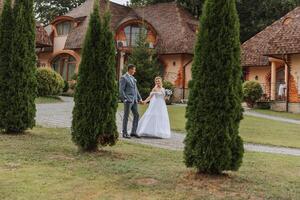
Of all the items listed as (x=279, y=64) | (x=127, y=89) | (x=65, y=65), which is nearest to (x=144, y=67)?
(x=279, y=64)

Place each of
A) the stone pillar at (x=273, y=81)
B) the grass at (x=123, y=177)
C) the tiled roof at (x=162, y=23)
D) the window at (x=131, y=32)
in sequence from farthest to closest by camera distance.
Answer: the window at (x=131, y=32) → the tiled roof at (x=162, y=23) → the stone pillar at (x=273, y=81) → the grass at (x=123, y=177)

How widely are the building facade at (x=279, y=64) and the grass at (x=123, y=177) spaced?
62.2 feet

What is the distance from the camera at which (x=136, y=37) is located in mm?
34688

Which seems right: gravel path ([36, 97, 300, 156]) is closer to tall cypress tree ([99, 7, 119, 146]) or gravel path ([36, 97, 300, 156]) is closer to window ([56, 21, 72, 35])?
tall cypress tree ([99, 7, 119, 146])

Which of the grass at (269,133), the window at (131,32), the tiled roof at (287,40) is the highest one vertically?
the window at (131,32)

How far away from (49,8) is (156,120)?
43.7 metres

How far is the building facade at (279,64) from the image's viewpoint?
27625 millimetres

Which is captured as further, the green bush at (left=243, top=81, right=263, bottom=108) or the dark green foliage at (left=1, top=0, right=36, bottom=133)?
the green bush at (left=243, top=81, right=263, bottom=108)

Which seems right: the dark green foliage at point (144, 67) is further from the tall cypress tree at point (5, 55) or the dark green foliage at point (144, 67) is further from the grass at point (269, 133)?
the tall cypress tree at point (5, 55)

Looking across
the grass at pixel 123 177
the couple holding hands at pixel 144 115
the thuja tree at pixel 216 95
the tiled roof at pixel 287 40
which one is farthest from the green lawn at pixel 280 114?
the thuja tree at pixel 216 95

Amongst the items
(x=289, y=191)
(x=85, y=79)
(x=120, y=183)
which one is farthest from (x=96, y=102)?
(x=289, y=191)

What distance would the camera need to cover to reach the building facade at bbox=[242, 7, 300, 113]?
27625 millimetres

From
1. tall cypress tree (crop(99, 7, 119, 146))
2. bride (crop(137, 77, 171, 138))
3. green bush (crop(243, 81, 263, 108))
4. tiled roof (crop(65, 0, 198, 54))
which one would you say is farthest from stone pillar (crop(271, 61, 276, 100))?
tall cypress tree (crop(99, 7, 119, 146))

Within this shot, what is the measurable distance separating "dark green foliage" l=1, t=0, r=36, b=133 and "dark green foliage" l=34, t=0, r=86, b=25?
4342cm
